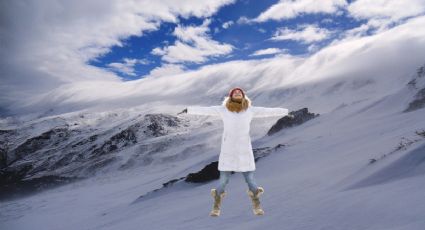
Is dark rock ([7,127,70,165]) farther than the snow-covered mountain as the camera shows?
Yes

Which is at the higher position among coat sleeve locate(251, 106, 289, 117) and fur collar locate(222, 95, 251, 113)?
fur collar locate(222, 95, 251, 113)

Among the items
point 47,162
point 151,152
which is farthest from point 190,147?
point 47,162

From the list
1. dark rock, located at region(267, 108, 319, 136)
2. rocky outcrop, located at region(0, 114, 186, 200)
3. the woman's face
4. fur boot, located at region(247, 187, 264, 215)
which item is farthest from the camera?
rocky outcrop, located at region(0, 114, 186, 200)

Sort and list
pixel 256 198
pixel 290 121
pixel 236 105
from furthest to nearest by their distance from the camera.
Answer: pixel 290 121 < pixel 256 198 < pixel 236 105

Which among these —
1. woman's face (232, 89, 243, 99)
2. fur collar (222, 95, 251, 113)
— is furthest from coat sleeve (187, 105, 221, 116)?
woman's face (232, 89, 243, 99)

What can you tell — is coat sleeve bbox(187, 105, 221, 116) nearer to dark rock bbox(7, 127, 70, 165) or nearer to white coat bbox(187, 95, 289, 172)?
white coat bbox(187, 95, 289, 172)

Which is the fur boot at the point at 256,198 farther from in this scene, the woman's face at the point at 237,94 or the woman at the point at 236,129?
the woman's face at the point at 237,94

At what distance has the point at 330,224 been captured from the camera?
6379mm

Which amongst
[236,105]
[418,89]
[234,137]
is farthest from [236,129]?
[418,89]

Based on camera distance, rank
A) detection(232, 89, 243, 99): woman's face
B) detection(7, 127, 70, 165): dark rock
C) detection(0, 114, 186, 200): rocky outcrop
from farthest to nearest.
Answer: detection(7, 127, 70, 165): dark rock
detection(0, 114, 186, 200): rocky outcrop
detection(232, 89, 243, 99): woman's face

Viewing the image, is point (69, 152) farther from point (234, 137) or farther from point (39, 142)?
point (234, 137)

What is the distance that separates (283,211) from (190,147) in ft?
197

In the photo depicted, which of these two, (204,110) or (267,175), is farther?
(267,175)

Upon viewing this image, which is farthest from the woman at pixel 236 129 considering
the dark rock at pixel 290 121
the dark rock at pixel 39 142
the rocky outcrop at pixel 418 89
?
the dark rock at pixel 39 142
